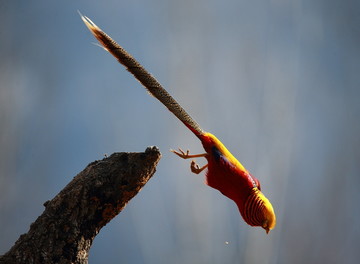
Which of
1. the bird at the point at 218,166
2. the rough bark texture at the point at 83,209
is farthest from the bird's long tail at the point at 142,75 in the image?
the rough bark texture at the point at 83,209

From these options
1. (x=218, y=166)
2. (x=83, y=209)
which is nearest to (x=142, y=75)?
(x=218, y=166)

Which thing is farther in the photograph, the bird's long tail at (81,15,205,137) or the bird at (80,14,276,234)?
the bird's long tail at (81,15,205,137)

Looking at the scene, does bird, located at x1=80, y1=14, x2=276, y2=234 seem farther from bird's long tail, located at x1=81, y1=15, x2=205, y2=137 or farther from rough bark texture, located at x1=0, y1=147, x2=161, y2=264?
rough bark texture, located at x1=0, y1=147, x2=161, y2=264

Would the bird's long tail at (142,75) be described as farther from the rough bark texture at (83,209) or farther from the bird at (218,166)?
the rough bark texture at (83,209)

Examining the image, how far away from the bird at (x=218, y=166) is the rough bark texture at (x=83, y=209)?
1.17 ft

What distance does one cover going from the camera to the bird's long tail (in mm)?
2709

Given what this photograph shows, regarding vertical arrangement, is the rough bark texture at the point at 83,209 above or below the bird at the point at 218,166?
below

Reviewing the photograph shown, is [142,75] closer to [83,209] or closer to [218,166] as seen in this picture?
[218,166]

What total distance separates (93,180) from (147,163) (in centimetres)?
39

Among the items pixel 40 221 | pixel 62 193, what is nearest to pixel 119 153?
pixel 62 193

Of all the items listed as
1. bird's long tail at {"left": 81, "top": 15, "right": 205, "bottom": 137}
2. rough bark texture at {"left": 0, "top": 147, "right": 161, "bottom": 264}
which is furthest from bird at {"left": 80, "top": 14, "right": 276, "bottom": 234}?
rough bark texture at {"left": 0, "top": 147, "right": 161, "bottom": 264}

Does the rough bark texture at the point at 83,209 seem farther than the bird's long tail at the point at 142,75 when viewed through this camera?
No

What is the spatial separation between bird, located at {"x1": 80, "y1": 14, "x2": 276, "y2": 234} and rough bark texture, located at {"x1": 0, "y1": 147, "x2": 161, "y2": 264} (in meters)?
0.36

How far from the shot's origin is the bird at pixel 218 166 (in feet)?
8.35
